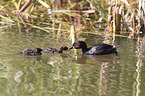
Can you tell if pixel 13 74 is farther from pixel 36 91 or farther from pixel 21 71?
pixel 36 91

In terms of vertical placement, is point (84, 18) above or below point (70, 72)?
above

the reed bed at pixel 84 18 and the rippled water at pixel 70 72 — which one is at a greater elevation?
the reed bed at pixel 84 18

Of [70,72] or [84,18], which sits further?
[84,18]

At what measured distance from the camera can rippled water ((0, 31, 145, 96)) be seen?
328cm

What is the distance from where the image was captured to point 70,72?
4043 millimetres

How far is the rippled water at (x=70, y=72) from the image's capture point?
10.8 feet

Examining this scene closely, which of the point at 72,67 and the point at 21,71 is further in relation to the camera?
the point at 72,67

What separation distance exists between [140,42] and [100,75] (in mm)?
2770

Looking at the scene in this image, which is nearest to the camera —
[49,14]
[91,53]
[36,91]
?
[36,91]

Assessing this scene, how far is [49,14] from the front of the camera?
35.2 feet

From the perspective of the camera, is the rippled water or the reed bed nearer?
the rippled water

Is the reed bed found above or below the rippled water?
above

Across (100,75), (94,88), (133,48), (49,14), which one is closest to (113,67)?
(100,75)

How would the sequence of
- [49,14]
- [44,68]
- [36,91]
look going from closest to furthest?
[36,91]
[44,68]
[49,14]
